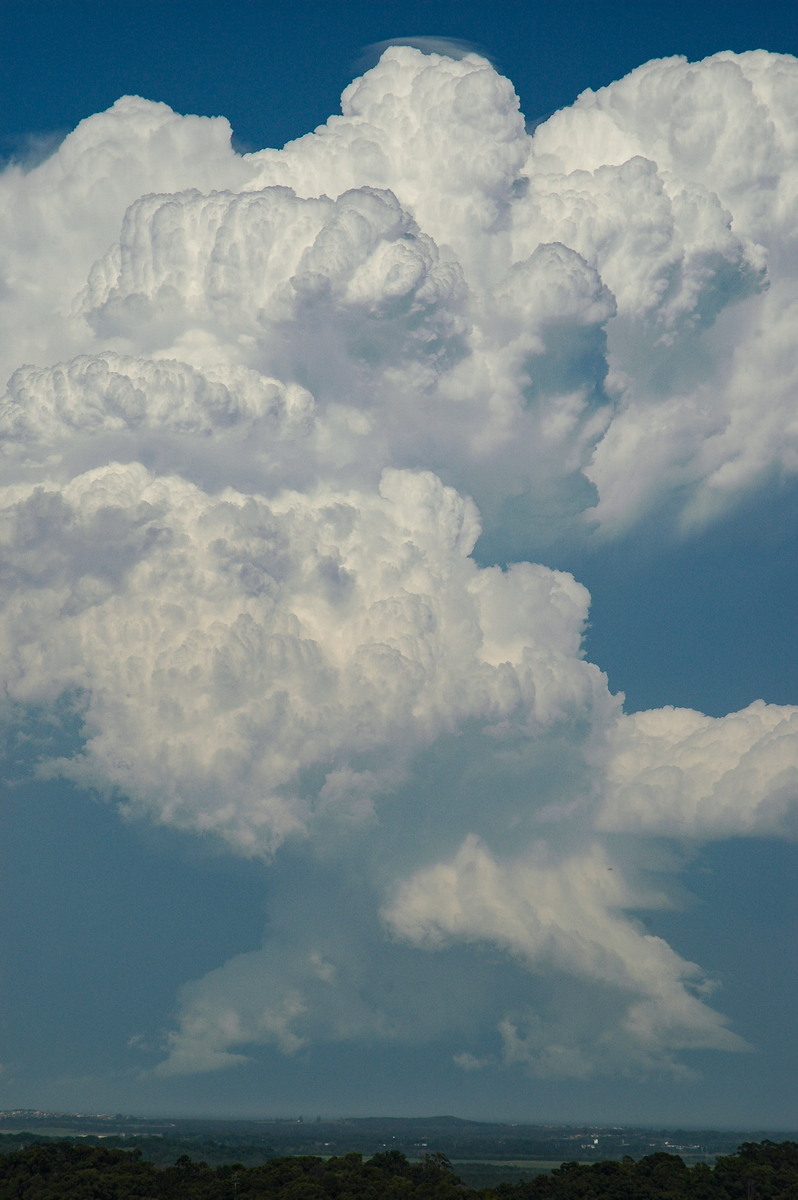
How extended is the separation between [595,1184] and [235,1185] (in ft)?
137

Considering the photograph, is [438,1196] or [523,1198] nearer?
[438,1196]

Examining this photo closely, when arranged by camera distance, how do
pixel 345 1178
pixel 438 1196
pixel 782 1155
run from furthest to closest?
pixel 782 1155, pixel 345 1178, pixel 438 1196

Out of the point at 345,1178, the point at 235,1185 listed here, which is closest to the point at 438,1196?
the point at 345,1178

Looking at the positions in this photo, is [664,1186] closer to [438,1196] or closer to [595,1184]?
[595,1184]

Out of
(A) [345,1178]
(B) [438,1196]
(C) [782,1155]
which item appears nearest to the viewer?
(B) [438,1196]

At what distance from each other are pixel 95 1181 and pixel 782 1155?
→ 91.3m

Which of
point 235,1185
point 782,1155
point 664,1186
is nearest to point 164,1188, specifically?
point 235,1185

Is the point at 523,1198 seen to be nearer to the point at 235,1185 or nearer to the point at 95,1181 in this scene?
the point at 235,1185

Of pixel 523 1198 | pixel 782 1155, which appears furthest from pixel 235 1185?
pixel 782 1155

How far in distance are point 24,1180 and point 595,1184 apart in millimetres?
67379

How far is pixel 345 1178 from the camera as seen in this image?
142 meters

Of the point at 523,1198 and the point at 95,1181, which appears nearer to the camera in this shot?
the point at 95,1181

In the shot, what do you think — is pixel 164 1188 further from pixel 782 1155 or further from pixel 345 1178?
pixel 782 1155

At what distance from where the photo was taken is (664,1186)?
145m
